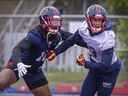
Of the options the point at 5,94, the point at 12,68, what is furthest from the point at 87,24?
the point at 5,94

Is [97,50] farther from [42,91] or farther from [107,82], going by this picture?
[42,91]

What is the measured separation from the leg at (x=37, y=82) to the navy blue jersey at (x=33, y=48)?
176 mm

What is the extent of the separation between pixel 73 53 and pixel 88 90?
15.7 feet

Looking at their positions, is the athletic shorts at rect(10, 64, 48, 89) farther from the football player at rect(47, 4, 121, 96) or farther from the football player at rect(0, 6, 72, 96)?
the football player at rect(47, 4, 121, 96)

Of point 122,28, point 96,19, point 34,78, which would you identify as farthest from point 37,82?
point 122,28

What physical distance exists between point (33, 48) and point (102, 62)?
933 millimetres

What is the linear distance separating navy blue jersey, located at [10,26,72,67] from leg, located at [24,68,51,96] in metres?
0.18

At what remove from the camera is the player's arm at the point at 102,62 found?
30.6ft

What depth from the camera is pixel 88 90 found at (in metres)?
9.74

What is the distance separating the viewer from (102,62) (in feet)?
30.7

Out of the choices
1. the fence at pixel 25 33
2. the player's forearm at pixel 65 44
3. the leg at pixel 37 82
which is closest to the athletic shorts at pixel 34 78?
the leg at pixel 37 82

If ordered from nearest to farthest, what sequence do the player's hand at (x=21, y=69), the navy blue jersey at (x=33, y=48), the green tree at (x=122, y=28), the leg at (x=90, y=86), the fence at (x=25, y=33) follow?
1. the player's hand at (x=21, y=69)
2. the navy blue jersey at (x=33, y=48)
3. the leg at (x=90, y=86)
4. the green tree at (x=122, y=28)
5. the fence at (x=25, y=33)

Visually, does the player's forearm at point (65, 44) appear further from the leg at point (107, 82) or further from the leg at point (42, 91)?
the leg at point (107, 82)

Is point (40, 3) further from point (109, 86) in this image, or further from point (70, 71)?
point (109, 86)
